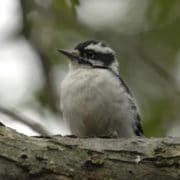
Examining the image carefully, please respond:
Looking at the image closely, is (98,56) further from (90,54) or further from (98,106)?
(98,106)

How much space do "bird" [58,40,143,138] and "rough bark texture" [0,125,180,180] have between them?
111cm

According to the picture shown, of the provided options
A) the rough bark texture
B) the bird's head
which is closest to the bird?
the bird's head

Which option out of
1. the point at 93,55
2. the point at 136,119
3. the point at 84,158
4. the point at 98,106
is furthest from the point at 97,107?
the point at 84,158

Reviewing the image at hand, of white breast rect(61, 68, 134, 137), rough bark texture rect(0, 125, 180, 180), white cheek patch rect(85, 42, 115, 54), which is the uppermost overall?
white cheek patch rect(85, 42, 115, 54)

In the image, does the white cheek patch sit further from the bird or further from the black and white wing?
the black and white wing

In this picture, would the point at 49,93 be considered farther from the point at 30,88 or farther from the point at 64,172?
the point at 64,172

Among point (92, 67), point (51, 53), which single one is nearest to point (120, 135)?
point (92, 67)

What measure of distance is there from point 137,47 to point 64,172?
326 cm

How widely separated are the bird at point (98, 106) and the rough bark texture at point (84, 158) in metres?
1.11

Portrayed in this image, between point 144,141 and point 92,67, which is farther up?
point 92,67

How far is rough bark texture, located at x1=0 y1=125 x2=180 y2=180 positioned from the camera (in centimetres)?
406

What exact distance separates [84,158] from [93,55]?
2653mm

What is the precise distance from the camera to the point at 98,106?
5664 mm

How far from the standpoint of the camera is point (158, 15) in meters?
5.82
